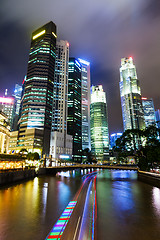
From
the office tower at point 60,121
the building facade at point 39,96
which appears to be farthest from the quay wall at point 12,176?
the office tower at point 60,121

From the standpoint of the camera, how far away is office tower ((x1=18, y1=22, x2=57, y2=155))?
142 metres

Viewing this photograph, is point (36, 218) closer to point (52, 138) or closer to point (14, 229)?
point (14, 229)

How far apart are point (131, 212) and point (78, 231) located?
289 inches

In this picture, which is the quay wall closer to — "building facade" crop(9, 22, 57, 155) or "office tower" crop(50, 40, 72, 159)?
"building facade" crop(9, 22, 57, 155)

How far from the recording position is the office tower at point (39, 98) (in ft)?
465

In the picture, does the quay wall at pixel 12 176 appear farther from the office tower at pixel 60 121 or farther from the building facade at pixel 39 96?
the office tower at pixel 60 121

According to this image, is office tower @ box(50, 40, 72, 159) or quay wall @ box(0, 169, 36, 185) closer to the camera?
quay wall @ box(0, 169, 36, 185)

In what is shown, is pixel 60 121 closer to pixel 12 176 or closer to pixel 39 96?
pixel 39 96

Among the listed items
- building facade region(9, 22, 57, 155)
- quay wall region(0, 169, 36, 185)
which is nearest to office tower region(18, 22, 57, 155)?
building facade region(9, 22, 57, 155)

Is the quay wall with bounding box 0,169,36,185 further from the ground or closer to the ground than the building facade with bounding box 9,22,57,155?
closer to the ground

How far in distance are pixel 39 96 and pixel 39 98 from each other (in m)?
2.21

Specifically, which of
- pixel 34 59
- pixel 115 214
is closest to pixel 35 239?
pixel 115 214

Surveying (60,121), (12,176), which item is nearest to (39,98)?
(60,121)

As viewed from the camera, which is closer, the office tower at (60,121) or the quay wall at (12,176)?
the quay wall at (12,176)
